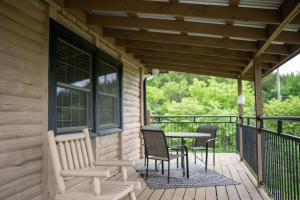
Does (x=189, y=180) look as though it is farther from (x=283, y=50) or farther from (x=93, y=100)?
(x=283, y=50)

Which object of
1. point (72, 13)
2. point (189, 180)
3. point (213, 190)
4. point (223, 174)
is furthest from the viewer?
point (223, 174)

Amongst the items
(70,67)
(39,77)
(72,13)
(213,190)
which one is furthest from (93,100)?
(213,190)

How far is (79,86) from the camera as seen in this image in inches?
166

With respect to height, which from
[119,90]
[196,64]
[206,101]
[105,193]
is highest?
[196,64]

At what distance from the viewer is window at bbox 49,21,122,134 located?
11.3ft

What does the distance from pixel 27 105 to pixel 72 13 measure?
1458mm

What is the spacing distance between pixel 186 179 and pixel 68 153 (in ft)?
8.58

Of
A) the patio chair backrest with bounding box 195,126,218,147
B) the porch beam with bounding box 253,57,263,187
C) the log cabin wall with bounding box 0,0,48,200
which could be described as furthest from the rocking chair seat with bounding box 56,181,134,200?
the patio chair backrest with bounding box 195,126,218,147

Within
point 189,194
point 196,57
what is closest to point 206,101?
point 196,57

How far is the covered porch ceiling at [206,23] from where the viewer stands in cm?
329

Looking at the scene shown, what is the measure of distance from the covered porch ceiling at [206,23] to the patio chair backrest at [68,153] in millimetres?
1410

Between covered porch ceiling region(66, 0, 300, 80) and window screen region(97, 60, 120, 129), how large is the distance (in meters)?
0.55

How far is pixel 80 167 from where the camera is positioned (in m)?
3.05

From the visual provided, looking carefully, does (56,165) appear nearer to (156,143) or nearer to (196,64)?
(156,143)
